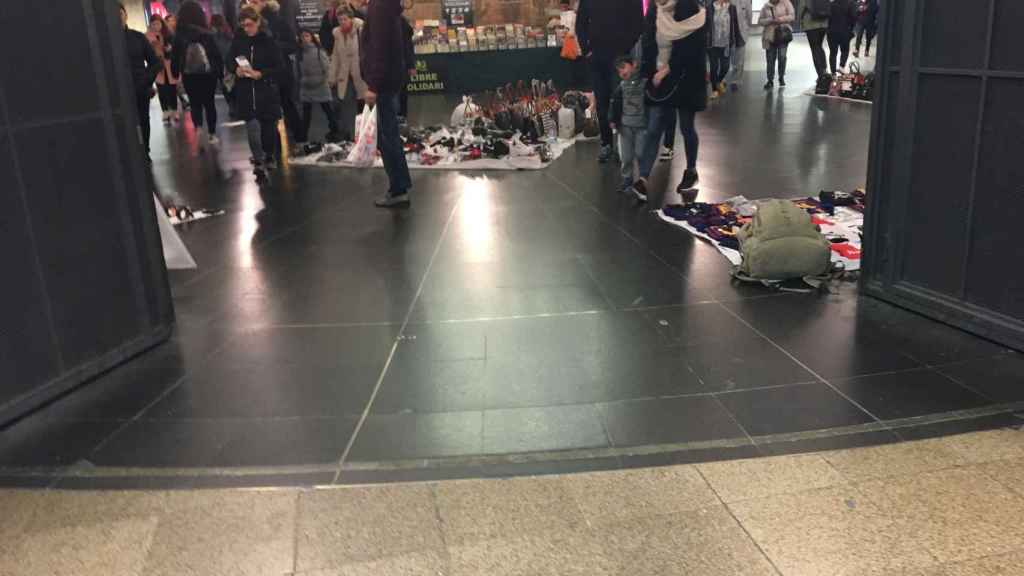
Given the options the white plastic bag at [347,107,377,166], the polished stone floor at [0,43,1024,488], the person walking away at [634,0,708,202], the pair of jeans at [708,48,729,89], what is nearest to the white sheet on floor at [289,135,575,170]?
the white plastic bag at [347,107,377,166]

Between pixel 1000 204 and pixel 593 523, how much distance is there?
2541 millimetres

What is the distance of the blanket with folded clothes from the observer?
18.3ft

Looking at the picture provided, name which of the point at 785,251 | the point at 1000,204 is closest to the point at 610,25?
the point at 785,251

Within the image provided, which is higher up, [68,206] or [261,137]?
[68,206]

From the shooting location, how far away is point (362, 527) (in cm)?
275

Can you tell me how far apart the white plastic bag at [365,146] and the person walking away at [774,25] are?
926cm

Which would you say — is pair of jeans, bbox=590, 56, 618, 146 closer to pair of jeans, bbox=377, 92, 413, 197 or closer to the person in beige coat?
pair of jeans, bbox=377, 92, 413, 197

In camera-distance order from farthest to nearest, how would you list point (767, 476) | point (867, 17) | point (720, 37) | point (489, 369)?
point (867, 17) → point (720, 37) → point (489, 369) → point (767, 476)

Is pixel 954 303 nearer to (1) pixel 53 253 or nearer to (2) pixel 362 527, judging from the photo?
(2) pixel 362 527

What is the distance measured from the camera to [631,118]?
7203mm

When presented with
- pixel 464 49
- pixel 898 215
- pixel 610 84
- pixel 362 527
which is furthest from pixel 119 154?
pixel 464 49

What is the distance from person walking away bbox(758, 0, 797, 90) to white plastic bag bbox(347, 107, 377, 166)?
30.4ft

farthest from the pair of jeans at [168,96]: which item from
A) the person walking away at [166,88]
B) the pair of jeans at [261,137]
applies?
the pair of jeans at [261,137]

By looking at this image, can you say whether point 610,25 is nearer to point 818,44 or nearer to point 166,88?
point 818,44
